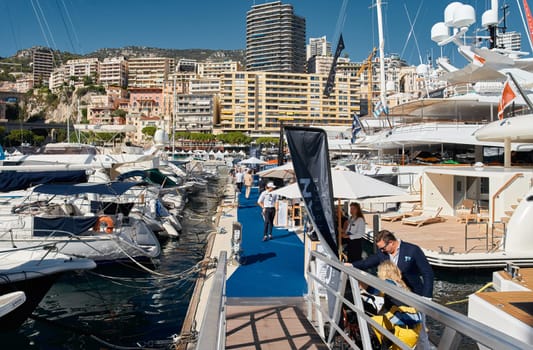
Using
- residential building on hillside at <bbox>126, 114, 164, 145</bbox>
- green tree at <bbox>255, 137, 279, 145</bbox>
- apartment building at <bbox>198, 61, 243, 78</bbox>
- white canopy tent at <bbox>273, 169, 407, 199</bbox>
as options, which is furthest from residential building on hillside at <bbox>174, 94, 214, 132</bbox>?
white canopy tent at <bbox>273, 169, 407, 199</bbox>

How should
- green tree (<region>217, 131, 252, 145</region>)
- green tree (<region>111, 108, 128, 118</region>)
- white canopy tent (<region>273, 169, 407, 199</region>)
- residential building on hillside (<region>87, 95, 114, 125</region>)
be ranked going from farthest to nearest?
residential building on hillside (<region>87, 95, 114, 125</region>)
green tree (<region>111, 108, 128, 118</region>)
green tree (<region>217, 131, 252, 145</region>)
white canopy tent (<region>273, 169, 407, 199</region>)

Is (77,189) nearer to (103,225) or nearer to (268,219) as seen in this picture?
(103,225)

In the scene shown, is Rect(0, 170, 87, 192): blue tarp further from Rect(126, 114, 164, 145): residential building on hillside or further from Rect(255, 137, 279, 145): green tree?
Rect(126, 114, 164, 145): residential building on hillside

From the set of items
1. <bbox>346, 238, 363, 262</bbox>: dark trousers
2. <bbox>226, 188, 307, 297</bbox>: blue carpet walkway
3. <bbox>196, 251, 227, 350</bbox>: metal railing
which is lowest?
<bbox>226, 188, 307, 297</bbox>: blue carpet walkway

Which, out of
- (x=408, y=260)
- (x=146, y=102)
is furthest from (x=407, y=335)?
(x=146, y=102)

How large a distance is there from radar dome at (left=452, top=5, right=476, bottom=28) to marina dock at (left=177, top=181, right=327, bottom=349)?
675 inches

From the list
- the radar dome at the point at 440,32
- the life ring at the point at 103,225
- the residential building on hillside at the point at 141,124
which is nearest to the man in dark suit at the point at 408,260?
the life ring at the point at 103,225

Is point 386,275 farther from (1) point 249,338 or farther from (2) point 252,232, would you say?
(2) point 252,232

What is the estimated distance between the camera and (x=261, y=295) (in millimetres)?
8664

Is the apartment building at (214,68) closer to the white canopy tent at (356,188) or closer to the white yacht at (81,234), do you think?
the white yacht at (81,234)

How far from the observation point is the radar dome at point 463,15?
25.6 metres

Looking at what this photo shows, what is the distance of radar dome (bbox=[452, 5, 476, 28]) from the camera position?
25.6 m

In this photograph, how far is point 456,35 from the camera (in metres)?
26.0

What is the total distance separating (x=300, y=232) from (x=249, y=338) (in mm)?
10816
